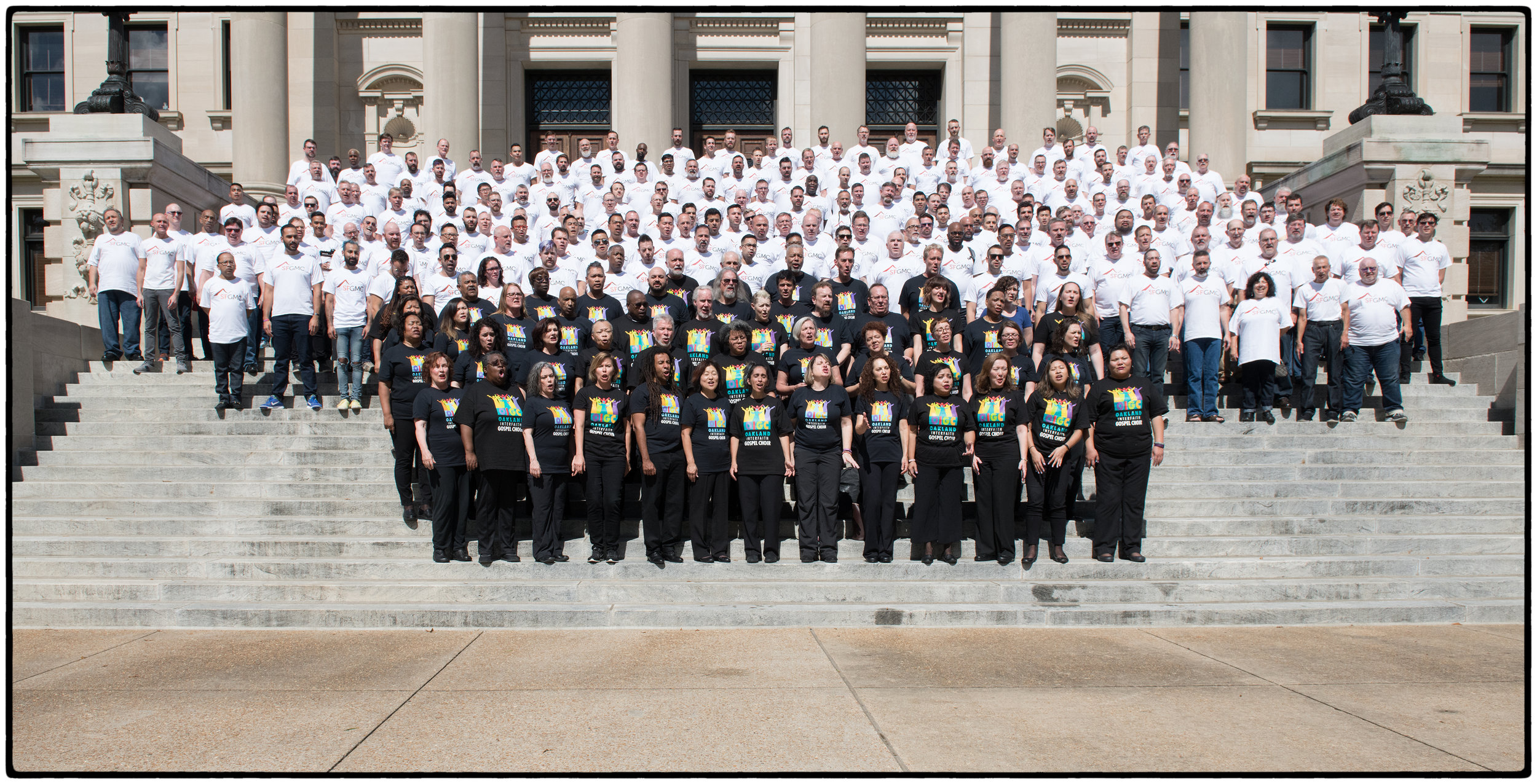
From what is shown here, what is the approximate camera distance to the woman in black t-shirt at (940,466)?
8.44m

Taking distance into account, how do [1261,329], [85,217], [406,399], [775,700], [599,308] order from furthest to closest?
[85,217] → [1261,329] → [599,308] → [406,399] → [775,700]

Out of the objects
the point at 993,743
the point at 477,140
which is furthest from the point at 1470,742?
the point at 477,140

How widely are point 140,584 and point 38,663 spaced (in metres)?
1.60

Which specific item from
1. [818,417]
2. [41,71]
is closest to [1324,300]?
[818,417]

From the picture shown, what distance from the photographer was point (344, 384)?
10.8 m

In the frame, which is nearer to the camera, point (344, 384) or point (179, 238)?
point (344, 384)

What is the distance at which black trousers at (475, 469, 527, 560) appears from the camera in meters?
8.46

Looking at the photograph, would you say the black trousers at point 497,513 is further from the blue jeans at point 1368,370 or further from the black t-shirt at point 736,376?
Answer: the blue jeans at point 1368,370

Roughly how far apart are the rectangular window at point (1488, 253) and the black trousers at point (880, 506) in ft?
81.4

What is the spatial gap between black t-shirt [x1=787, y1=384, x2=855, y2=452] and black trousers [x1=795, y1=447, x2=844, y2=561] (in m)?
0.08

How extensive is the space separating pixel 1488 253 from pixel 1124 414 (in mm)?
24133

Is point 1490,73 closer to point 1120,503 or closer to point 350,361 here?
point 1120,503

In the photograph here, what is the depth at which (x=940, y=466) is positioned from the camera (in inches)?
334

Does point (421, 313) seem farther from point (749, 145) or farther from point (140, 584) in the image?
point (749, 145)
